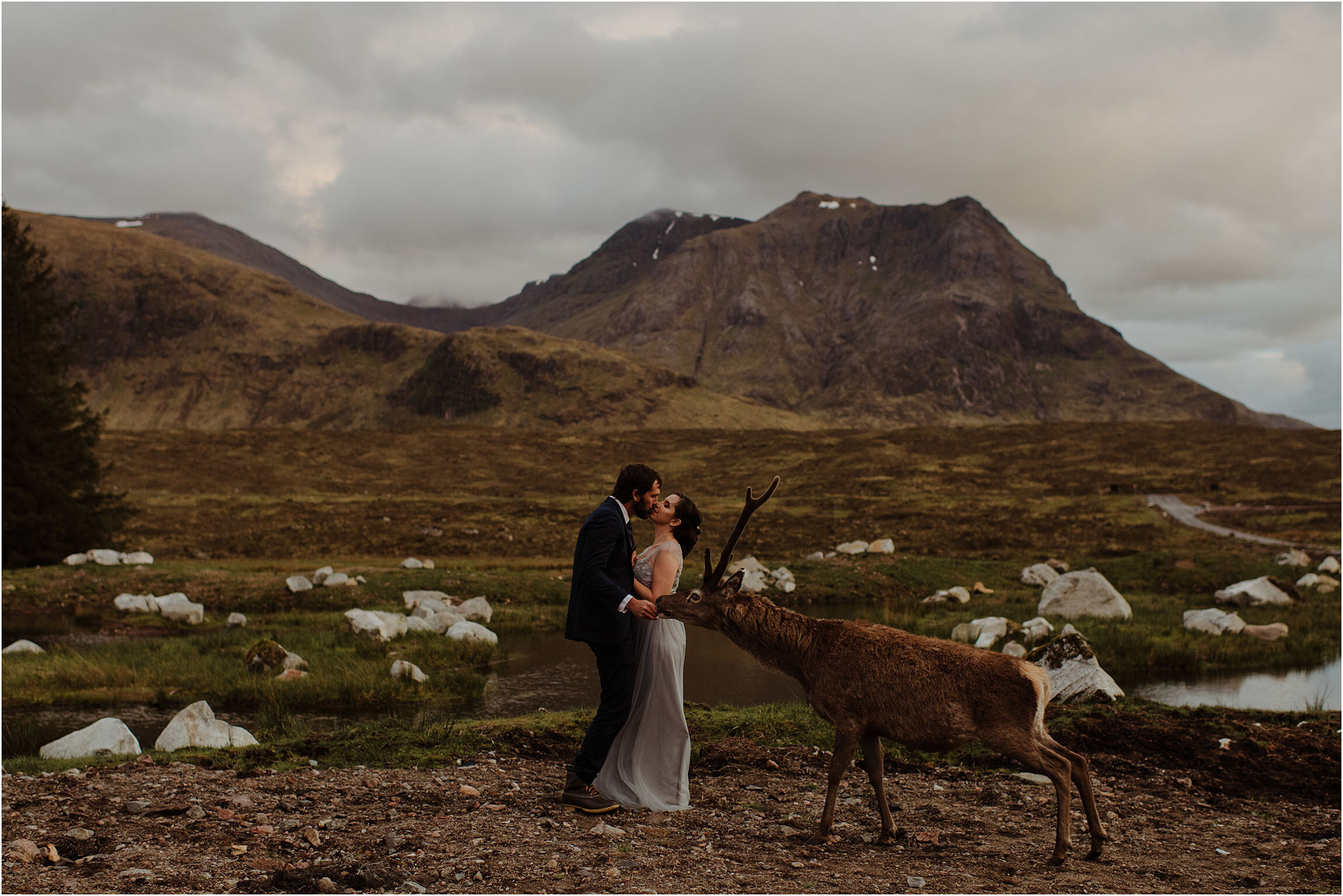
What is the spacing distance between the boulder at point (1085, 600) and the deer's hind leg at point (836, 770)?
62.6ft

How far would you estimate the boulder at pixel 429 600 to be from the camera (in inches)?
989

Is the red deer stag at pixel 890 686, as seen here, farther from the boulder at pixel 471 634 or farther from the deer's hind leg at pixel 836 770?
the boulder at pixel 471 634

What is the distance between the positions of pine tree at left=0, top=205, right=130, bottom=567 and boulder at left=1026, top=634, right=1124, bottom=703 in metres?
34.4

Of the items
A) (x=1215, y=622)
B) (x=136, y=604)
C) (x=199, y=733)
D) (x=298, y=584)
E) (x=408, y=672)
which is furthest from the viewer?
(x=298, y=584)

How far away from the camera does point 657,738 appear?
9.02 m

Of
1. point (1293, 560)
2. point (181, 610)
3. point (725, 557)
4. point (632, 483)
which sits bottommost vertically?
point (181, 610)

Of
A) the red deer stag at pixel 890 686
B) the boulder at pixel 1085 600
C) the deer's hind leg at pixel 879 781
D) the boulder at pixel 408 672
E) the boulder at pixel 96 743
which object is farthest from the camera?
the boulder at pixel 1085 600

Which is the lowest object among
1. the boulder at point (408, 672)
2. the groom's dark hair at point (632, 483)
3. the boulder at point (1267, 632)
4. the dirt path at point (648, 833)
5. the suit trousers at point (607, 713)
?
the boulder at point (408, 672)

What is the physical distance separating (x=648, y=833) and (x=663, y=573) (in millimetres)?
2486

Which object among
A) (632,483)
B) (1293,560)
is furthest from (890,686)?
(1293,560)

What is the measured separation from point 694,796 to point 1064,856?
12.6ft

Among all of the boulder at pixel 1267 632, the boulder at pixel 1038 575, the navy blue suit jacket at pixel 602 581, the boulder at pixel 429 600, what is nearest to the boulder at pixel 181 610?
the boulder at pixel 429 600

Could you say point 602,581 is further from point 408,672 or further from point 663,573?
point 408,672

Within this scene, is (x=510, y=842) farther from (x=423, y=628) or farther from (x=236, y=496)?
(x=236, y=496)
